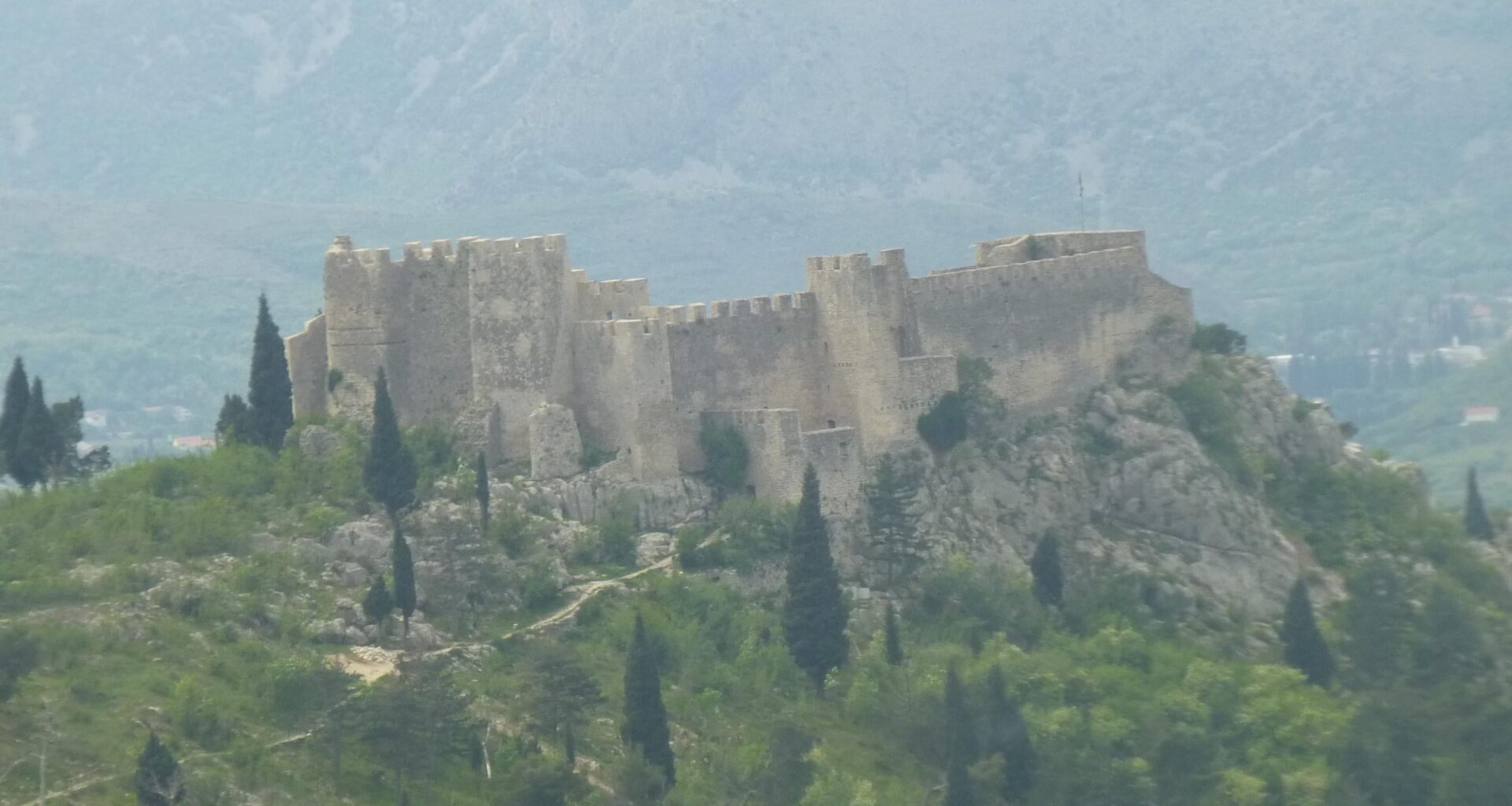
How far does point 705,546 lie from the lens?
65562 millimetres

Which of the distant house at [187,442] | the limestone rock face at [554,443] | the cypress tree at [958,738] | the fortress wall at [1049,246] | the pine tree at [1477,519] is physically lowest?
the cypress tree at [958,738]

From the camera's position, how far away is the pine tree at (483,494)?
6400cm

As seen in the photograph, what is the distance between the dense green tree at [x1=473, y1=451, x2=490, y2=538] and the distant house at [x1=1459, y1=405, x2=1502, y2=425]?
167 feet

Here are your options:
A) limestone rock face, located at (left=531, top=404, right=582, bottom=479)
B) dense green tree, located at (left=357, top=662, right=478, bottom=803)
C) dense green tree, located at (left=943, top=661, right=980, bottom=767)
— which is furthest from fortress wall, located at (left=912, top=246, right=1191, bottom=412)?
dense green tree, located at (left=357, top=662, right=478, bottom=803)

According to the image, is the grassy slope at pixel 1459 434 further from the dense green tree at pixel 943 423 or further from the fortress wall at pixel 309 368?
the fortress wall at pixel 309 368

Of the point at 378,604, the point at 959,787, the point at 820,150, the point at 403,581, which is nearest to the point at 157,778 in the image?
the point at 378,604

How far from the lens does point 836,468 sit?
66.9 metres

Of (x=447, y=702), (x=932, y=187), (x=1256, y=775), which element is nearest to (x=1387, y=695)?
(x=1256, y=775)

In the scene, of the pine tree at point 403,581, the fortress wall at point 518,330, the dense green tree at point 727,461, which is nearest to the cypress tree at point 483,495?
the fortress wall at point 518,330

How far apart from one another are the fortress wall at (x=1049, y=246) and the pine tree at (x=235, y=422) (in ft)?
50.8

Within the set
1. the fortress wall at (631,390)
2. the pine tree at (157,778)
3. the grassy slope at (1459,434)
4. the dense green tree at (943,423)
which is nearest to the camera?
the pine tree at (157,778)

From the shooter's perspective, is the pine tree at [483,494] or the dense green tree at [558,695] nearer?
the dense green tree at [558,695]

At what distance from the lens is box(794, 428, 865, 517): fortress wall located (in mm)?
66688

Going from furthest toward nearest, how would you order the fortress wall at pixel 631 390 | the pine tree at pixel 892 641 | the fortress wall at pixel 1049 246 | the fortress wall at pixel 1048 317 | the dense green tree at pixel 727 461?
1. the fortress wall at pixel 1049 246
2. the fortress wall at pixel 1048 317
3. the dense green tree at pixel 727 461
4. the fortress wall at pixel 631 390
5. the pine tree at pixel 892 641
